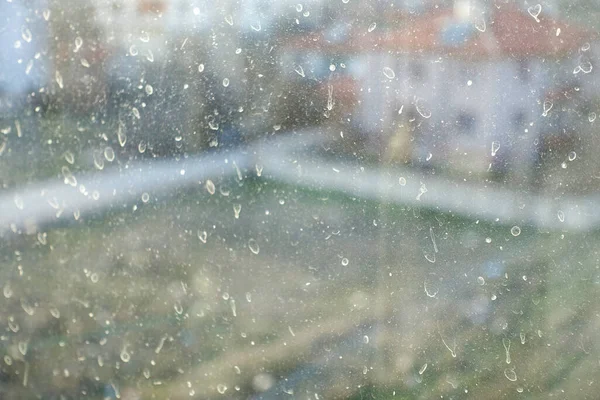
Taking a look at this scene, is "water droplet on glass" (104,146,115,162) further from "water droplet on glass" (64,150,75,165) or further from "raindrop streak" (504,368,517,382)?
"raindrop streak" (504,368,517,382)

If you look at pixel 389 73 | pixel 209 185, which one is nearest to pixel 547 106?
pixel 389 73

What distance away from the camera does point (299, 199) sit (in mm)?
795

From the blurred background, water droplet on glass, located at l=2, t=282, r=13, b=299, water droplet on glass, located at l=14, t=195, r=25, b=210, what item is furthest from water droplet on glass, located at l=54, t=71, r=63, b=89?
water droplet on glass, located at l=2, t=282, r=13, b=299

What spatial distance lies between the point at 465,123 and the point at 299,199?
23 cm

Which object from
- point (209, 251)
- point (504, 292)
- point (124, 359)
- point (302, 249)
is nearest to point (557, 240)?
point (504, 292)

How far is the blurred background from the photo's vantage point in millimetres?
740

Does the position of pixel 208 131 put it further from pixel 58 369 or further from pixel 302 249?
pixel 58 369

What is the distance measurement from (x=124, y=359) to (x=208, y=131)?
1.03ft

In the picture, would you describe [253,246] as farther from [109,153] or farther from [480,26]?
[480,26]

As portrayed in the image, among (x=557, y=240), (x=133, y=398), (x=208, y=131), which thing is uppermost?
(x=208, y=131)

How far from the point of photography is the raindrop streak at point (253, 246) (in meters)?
0.80

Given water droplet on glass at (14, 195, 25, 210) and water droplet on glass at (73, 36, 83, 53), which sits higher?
water droplet on glass at (73, 36, 83, 53)

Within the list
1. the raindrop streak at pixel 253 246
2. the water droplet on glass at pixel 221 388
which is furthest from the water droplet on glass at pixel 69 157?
the water droplet on glass at pixel 221 388

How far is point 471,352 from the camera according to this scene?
2.69ft
